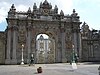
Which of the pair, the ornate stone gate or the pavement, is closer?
the pavement

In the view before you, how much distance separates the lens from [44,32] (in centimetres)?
4522

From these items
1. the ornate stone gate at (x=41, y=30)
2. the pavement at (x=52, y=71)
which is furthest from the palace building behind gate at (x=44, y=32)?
the pavement at (x=52, y=71)

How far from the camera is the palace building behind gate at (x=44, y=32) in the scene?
142 feet

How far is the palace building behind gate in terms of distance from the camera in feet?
142

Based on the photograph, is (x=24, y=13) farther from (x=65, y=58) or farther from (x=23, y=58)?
(x=65, y=58)

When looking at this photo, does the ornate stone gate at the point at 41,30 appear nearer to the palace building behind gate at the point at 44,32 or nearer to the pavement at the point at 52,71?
the palace building behind gate at the point at 44,32

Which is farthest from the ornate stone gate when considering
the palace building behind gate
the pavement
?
the pavement

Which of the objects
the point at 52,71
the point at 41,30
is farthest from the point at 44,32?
the point at 52,71

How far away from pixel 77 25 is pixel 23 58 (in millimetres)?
12942

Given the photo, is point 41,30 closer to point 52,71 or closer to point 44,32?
point 44,32

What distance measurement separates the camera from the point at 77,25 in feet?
152

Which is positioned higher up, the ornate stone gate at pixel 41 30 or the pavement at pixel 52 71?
the ornate stone gate at pixel 41 30

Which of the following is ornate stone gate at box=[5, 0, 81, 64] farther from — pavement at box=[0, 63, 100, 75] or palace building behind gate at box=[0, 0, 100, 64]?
pavement at box=[0, 63, 100, 75]

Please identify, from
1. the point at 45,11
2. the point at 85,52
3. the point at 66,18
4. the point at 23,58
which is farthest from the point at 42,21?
the point at 85,52
